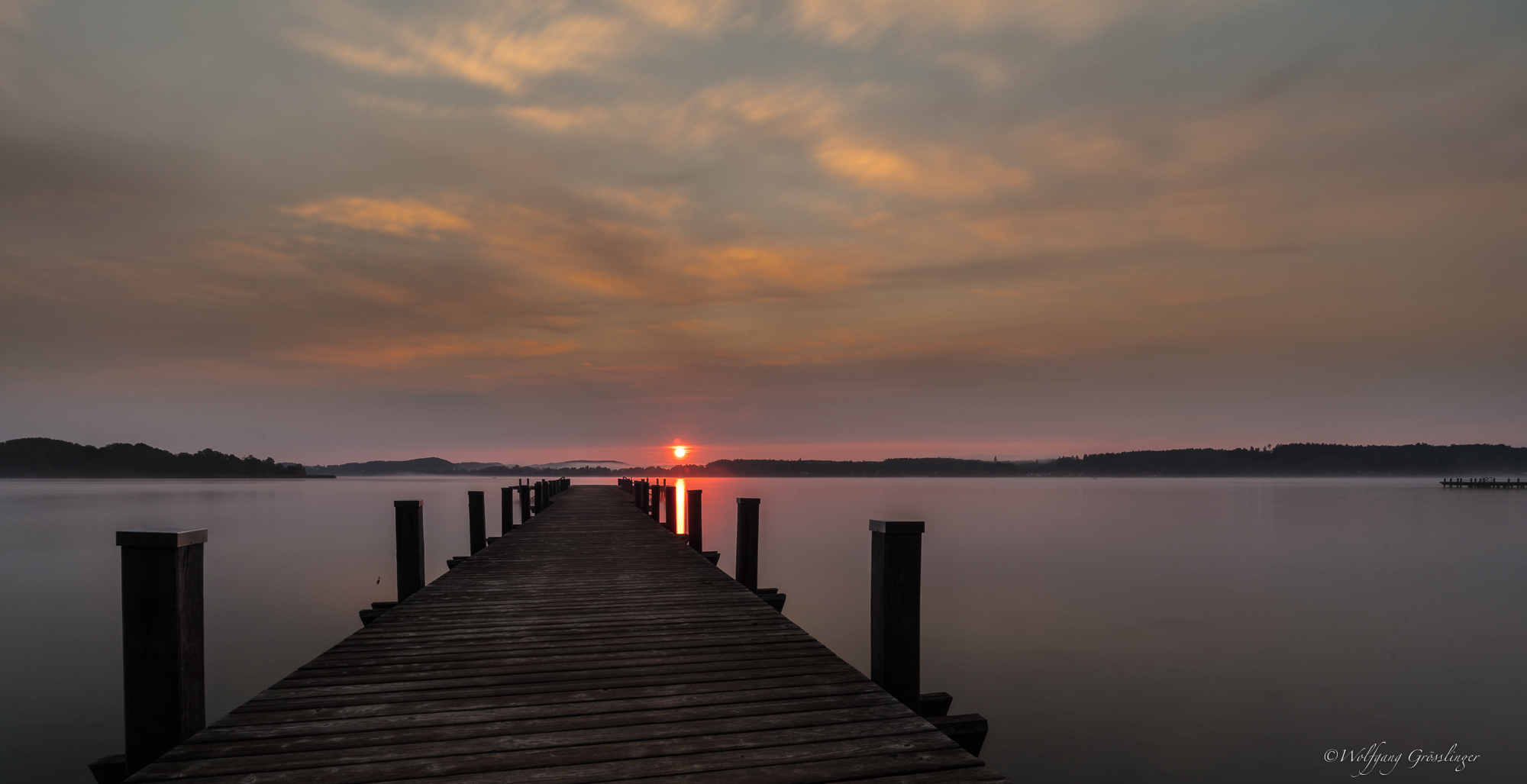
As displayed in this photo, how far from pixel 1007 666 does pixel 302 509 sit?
6384 centimetres

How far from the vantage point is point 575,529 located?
16344 mm

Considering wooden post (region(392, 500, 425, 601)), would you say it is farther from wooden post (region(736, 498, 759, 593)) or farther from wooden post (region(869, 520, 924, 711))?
wooden post (region(869, 520, 924, 711))

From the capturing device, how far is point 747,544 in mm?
10359

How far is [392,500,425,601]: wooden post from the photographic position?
895cm

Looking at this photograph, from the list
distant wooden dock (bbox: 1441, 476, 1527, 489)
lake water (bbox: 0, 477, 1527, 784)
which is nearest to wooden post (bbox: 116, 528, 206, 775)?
lake water (bbox: 0, 477, 1527, 784)

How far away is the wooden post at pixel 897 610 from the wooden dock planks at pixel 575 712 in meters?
0.26

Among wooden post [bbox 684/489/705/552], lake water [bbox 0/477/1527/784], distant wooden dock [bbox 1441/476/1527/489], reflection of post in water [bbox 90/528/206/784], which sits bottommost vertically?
distant wooden dock [bbox 1441/476/1527/489]

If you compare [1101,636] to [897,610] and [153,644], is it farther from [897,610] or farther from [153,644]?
[153,644]

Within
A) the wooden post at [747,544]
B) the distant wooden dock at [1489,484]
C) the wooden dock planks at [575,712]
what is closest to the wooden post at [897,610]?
the wooden dock planks at [575,712]

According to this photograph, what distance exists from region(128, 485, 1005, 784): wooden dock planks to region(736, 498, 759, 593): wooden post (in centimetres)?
295

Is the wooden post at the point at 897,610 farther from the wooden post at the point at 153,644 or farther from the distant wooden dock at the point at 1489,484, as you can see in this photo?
the distant wooden dock at the point at 1489,484

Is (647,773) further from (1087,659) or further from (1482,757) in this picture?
(1087,659)

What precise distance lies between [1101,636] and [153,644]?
16.9 metres

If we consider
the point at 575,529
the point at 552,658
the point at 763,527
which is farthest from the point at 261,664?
the point at 763,527
